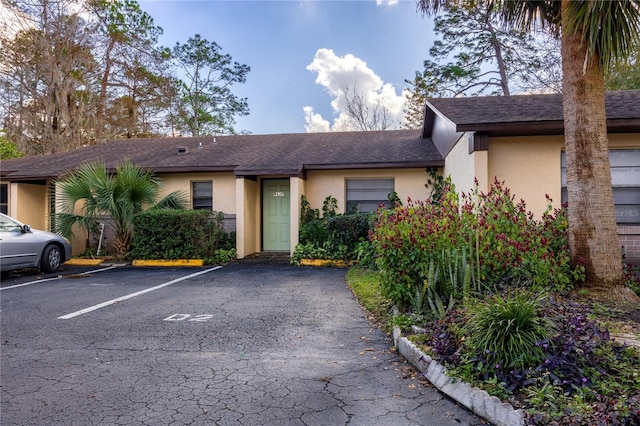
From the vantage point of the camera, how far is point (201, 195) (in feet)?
42.1

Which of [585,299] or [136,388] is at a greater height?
[585,299]

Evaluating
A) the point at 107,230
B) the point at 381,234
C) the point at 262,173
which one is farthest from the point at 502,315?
the point at 107,230

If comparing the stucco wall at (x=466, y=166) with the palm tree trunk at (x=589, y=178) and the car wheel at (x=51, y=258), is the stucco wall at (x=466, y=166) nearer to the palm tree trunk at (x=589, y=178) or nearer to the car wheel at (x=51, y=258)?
the palm tree trunk at (x=589, y=178)

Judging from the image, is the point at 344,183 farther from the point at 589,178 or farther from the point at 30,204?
the point at 30,204

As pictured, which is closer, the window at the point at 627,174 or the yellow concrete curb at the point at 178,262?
the window at the point at 627,174

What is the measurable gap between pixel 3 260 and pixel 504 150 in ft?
34.6

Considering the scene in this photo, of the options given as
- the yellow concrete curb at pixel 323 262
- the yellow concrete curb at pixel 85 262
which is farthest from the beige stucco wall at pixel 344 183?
the yellow concrete curb at pixel 85 262

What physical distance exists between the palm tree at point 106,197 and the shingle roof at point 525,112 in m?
8.45

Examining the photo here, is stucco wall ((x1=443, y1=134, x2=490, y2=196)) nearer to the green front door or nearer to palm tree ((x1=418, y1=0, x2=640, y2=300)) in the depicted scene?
palm tree ((x1=418, y1=0, x2=640, y2=300))

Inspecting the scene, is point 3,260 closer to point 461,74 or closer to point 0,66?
point 0,66

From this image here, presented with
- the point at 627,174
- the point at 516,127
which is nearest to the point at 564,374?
the point at 516,127

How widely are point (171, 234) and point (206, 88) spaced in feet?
62.8

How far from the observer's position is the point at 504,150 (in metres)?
7.82

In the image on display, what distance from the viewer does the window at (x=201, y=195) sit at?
41.9 feet
